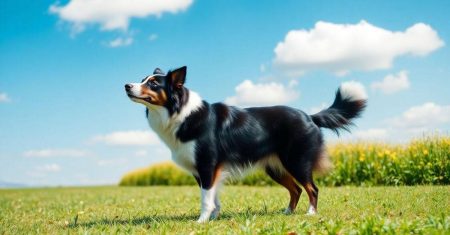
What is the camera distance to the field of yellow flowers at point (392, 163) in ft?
42.1

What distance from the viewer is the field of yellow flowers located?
42.1ft

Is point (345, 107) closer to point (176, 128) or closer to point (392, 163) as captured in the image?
point (176, 128)

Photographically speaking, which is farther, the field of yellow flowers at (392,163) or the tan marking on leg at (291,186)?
the field of yellow flowers at (392,163)

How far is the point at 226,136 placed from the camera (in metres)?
6.82

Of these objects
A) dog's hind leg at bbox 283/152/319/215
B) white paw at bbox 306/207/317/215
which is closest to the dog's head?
dog's hind leg at bbox 283/152/319/215

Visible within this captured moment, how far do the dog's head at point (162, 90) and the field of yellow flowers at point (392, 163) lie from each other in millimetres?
6587

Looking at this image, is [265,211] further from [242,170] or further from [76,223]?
[76,223]

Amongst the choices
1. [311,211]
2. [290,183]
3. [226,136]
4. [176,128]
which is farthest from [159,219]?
[311,211]

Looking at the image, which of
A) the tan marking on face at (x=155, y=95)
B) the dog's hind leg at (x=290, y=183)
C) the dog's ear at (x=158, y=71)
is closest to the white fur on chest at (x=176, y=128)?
the tan marking on face at (x=155, y=95)

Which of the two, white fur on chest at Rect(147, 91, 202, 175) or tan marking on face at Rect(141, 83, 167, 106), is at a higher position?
tan marking on face at Rect(141, 83, 167, 106)

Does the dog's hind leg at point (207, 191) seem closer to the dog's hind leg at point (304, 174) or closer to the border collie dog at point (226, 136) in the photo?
the border collie dog at point (226, 136)

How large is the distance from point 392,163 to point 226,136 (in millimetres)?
8358

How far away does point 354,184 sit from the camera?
14.2m

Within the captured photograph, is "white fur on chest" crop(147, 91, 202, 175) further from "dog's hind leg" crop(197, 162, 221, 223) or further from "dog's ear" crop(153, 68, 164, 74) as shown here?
"dog's ear" crop(153, 68, 164, 74)
